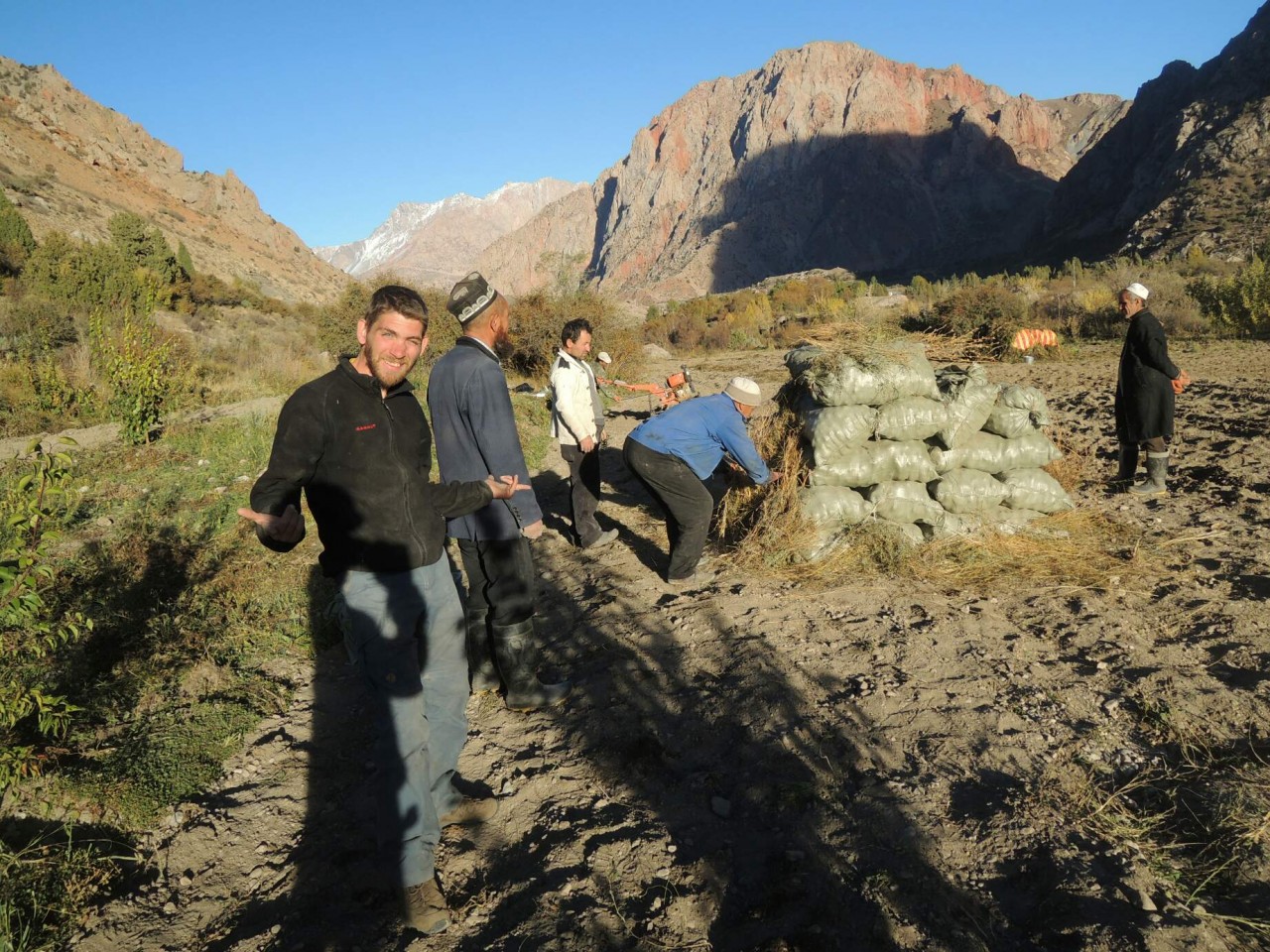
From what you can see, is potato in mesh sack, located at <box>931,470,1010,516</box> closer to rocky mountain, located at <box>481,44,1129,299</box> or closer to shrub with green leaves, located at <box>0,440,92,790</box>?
shrub with green leaves, located at <box>0,440,92,790</box>

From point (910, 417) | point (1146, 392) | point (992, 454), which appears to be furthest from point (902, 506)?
point (1146, 392)

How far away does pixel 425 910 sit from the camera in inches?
86.8

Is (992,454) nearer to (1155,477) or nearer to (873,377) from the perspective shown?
(873,377)

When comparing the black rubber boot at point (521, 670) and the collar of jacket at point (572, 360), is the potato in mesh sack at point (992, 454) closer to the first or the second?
the collar of jacket at point (572, 360)

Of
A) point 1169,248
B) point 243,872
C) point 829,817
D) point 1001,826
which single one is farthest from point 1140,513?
point 1169,248

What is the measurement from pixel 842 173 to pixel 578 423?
104838mm

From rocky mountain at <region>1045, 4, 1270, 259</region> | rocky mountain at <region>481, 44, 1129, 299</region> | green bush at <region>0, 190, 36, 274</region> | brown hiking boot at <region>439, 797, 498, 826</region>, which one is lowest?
brown hiking boot at <region>439, 797, 498, 826</region>

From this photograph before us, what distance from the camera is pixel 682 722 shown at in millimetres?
3230

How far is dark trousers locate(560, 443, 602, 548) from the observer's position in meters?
5.74

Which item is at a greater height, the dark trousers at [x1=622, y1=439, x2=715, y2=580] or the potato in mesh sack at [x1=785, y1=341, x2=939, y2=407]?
the potato in mesh sack at [x1=785, y1=341, x2=939, y2=407]

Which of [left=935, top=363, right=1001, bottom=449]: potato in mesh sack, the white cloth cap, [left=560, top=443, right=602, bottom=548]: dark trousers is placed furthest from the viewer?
[left=560, top=443, right=602, bottom=548]: dark trousers

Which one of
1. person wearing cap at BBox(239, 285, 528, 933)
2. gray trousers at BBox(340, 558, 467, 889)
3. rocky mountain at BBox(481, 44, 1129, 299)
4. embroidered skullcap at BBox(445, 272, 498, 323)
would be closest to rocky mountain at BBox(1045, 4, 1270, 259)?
rocky mountain at BBox(481, 44, 1129, 299)

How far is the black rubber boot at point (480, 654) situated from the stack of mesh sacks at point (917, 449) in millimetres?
2472

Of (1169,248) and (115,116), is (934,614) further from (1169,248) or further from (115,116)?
(115,116)
